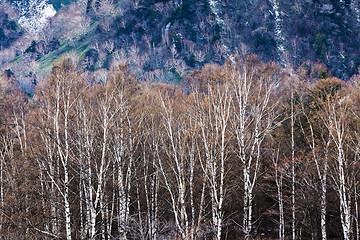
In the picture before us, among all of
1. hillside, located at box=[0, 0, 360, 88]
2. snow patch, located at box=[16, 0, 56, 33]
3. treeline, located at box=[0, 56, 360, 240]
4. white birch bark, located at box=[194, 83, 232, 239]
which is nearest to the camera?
white birch bark, located at box=[194, 83, 232, 239]

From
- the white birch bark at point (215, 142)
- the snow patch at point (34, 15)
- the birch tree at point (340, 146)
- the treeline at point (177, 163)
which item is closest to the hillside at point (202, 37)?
the snow patch at point (34, 15)

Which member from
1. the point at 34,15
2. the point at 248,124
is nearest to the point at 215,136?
the point at 248,124

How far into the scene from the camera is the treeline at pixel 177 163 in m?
12.5

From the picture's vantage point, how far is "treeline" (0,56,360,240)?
41.1ft

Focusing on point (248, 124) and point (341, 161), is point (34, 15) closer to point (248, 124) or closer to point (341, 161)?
point (248, 124)

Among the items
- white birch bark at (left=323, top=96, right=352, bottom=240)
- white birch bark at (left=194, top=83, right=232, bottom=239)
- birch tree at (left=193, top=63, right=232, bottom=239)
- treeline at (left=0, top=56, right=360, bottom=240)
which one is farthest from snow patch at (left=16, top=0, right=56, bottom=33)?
white birch bark at (left=323, top=96, right=352, bottom=240)

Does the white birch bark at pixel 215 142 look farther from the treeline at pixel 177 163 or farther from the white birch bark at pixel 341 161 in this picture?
the white birch bark at pixel 341 161

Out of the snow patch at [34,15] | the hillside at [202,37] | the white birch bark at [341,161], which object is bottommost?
the white birch bark at [341,161]

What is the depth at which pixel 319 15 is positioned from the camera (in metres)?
95.7

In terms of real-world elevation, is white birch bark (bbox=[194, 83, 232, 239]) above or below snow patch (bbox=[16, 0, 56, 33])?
below

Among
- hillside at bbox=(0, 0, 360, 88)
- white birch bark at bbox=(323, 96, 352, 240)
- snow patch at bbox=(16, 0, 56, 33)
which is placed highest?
snow patch at bbox=(16, 0, 56, 33)

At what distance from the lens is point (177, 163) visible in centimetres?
1139

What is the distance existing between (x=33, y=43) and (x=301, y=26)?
130 meters

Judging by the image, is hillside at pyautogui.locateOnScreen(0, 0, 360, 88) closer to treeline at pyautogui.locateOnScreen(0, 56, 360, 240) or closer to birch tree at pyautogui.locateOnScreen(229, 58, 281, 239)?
treeline at pyautogui.locateOnScreen(0, 56, 360, 240)
